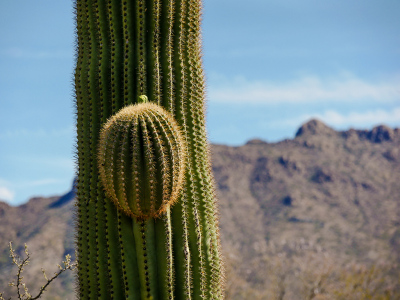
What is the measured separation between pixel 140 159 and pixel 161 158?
0.14 m

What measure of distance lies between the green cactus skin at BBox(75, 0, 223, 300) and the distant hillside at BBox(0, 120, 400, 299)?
1908 inches

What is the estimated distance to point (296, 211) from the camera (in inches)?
3573

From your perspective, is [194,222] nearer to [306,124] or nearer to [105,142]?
[105,142]

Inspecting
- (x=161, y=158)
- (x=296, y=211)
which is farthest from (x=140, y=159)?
(x=296, y=211)

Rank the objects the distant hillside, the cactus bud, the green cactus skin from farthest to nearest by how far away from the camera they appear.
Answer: the distant hillside
the green cactus skin
the cactus bud

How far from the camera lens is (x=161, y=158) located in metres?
4.03

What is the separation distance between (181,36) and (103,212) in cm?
156

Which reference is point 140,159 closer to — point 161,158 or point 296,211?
point 161,158

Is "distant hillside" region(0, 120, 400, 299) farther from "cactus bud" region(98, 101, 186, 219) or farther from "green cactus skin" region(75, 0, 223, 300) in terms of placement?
"cactus bud" region(98, 101, 186, 219)

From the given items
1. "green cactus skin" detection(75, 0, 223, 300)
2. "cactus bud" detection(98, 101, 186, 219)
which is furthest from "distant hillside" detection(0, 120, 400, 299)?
"cactus bud" detection(98, 101, 186, 219)

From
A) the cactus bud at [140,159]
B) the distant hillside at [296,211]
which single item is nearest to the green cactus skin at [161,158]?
the cactus bud at [140,159]

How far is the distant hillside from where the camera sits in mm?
65188

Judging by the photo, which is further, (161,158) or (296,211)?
(296,211)

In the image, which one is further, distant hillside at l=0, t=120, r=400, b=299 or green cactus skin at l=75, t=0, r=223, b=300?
distant hillside at l=0, t=120, r=400, b=299
